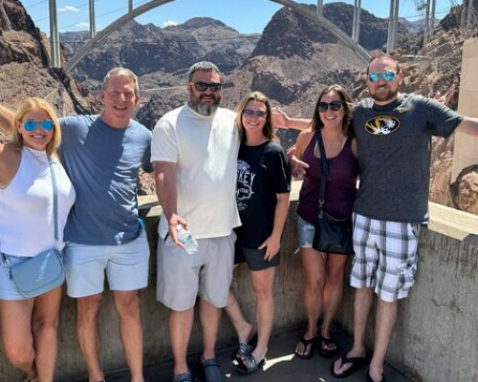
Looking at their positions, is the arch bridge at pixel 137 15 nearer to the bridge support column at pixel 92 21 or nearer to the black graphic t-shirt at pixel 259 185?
the bridge support column at pixel 92 21

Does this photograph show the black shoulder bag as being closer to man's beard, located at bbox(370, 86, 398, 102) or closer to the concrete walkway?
man's beard, located at bbox(370, 86, 398, 102)

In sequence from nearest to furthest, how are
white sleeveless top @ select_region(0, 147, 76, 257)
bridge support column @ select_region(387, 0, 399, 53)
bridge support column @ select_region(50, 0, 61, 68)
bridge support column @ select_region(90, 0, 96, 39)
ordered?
white sleeveless top @ select_region(0, 147, 76, 257)
bridge support column @ select_region(50, 0, 61, 68)
bridge support column @ select_region(90, 0, 96, 39)
bridge support column @ select_region(387, 0, 399, 53)

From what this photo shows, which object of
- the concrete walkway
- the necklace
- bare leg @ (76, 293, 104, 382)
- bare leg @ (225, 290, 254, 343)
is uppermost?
the necklace

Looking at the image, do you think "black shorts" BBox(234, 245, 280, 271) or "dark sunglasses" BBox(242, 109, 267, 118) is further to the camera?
"black shorts" BBox(234, 245, 280, 271)

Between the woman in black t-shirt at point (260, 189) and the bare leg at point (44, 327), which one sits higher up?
the woman in black t-shirt at point (260, 189)

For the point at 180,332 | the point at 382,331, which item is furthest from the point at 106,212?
the point at 382,331

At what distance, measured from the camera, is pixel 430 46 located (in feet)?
87.2

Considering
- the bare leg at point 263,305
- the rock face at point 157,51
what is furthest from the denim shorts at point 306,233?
the rock face at point 157,51

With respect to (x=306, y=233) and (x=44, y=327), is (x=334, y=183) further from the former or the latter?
(x=44, y=327)

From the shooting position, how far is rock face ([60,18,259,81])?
9719 cm

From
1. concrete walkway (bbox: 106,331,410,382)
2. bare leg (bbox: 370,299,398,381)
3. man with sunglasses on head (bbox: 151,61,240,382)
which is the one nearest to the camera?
man with sunglasses on head (bbox: 151,61,240,382)

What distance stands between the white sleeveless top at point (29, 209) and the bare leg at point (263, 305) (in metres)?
0.93

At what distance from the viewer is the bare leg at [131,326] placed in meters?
2.22

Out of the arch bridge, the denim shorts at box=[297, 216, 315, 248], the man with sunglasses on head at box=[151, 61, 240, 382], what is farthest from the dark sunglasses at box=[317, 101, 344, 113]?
the arch bridge
